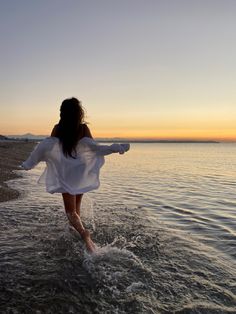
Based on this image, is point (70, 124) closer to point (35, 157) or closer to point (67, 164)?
point (67, 164)

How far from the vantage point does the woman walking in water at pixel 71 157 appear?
7.84 meters

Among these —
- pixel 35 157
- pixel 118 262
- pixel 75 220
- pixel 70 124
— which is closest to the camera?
pixel 118 262

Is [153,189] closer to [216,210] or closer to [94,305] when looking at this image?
[216,210]

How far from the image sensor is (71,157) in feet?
26.7

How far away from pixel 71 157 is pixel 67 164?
7.0 inches

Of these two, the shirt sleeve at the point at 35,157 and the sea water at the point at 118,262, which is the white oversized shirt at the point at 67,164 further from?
the sea water at the point at 118,262

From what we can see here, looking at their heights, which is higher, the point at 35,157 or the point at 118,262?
the point at 35,157

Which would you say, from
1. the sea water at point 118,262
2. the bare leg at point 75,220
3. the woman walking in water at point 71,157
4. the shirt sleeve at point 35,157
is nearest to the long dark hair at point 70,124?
the woman walking in water at point 71,157

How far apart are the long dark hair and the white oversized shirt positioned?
144 mm

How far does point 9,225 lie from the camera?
10.2m

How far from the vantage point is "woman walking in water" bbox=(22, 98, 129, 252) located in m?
7.84

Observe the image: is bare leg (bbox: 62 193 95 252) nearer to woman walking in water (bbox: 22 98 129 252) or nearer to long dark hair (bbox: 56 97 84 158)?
woman walking in water (bbox: 22 98 129 252)

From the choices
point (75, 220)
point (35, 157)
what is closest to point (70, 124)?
point (35, 157)

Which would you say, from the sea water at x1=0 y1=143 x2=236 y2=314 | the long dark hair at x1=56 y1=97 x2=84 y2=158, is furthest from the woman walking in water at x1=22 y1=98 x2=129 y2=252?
the sea water at x1=0 y1=143 x2=236 y2=314
